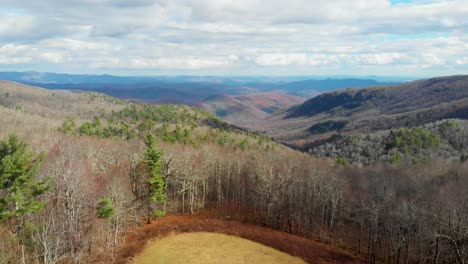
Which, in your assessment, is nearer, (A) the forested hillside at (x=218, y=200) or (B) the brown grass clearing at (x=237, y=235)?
(A) the forested hillside at (x=218, y=200)

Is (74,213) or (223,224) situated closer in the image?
(74,213)

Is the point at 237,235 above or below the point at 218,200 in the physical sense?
above

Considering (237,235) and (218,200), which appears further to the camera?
(218,200)

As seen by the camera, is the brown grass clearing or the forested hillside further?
the brown grass clearing

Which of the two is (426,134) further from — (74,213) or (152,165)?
(74,213)

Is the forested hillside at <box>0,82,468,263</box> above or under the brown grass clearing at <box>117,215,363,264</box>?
above

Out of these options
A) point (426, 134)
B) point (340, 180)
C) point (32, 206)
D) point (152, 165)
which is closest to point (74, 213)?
point (32, 206)

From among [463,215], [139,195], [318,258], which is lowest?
[318,258]

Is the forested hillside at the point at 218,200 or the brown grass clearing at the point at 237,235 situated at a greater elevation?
the forested hillside at the point at 218,200
